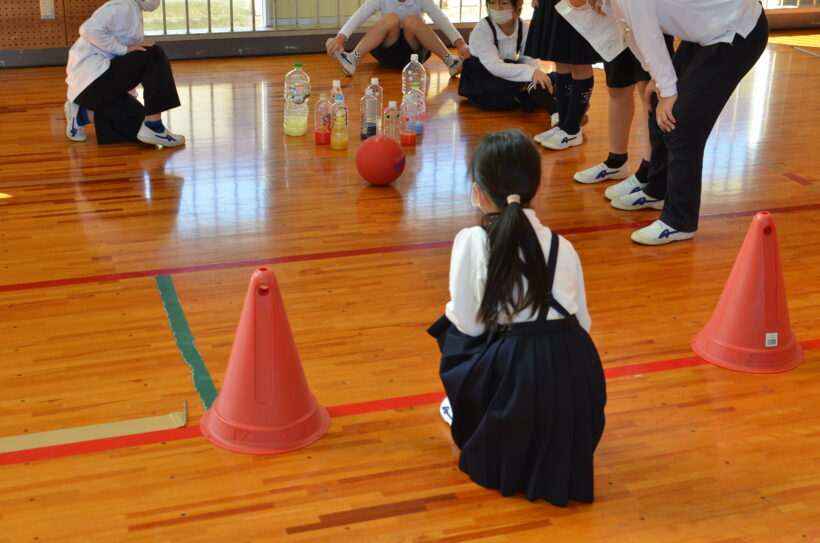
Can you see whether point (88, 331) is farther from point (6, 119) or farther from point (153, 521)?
point (6, 119)

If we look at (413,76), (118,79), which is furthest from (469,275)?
(413,76)

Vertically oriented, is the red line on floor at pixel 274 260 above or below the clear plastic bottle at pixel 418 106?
below

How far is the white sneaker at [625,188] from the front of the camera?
4.82 meters


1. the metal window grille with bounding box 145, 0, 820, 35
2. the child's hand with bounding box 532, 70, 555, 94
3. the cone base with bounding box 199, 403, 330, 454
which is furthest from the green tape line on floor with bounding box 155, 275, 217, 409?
the metal window grille with bounding box 145, 0, 820, 35

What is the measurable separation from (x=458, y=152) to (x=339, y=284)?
78.4 inches

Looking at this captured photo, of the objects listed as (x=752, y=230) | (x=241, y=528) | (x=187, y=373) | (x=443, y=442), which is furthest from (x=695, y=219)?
(x=241, y=528)

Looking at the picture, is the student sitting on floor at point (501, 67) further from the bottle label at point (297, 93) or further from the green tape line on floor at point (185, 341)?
the green tape line on floor at point (185, 341)

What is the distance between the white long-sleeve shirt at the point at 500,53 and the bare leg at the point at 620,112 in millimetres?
1393

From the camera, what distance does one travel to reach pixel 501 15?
6316mm

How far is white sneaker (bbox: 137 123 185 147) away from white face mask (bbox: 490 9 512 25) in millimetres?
2181

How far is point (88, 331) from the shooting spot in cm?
344

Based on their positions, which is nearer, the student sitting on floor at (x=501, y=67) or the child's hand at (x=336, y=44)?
the student sitting on floor at (x=501, y=67)

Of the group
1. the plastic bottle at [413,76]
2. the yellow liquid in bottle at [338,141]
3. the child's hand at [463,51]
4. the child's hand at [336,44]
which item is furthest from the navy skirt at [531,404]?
the child's hand at [463,51]

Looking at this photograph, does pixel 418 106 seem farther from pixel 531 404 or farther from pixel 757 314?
pixel 531 404
